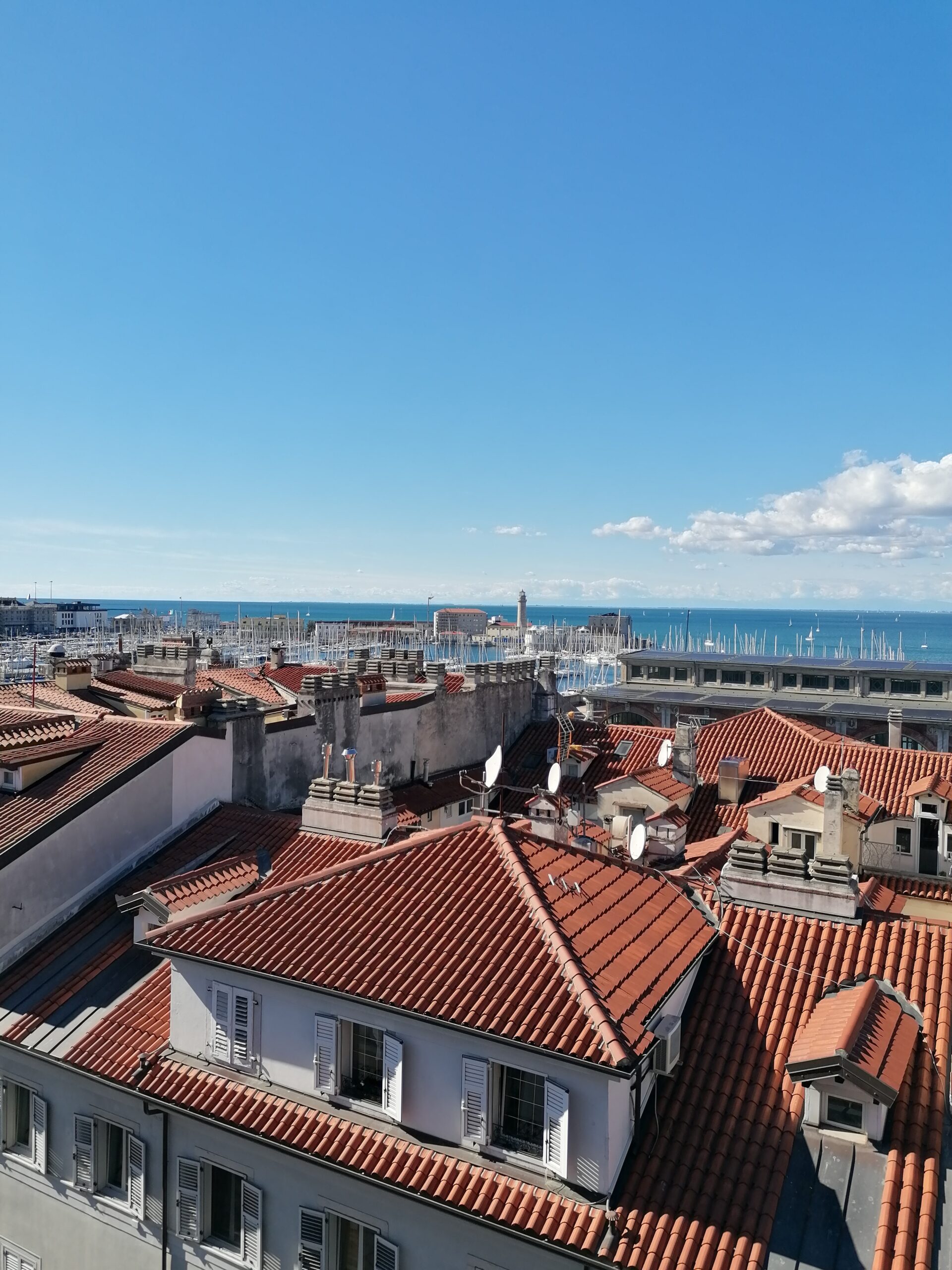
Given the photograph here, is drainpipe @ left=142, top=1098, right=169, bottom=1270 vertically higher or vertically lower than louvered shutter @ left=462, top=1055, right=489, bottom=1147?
lower

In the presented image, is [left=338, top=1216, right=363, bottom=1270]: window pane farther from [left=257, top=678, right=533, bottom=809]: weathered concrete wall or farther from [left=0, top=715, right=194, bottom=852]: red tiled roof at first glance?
[left=257, top=678, right=533, bottom=809]: weathered concrete wall

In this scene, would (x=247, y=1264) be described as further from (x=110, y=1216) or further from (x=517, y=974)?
(x=517, y=974)

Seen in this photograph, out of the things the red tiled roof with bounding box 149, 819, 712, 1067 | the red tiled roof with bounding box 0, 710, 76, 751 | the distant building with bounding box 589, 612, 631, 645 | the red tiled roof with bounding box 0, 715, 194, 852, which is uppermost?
the distant building with bounding box 589, 612, 631, 645

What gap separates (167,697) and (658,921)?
60.2 feet

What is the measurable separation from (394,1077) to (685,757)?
820 inches

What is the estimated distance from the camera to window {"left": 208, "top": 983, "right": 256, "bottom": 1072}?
12.1 meters

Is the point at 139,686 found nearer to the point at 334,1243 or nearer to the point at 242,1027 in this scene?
the point at 242,1027

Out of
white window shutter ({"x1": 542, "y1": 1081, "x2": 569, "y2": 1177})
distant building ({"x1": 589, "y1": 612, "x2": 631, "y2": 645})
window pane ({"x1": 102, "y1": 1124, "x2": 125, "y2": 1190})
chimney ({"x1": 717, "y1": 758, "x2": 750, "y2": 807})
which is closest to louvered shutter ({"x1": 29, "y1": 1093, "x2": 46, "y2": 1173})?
window pane ({"x1": 102, "y1": 1124, "x2": 125, "y2": 1190})

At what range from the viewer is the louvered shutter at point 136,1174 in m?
12.8

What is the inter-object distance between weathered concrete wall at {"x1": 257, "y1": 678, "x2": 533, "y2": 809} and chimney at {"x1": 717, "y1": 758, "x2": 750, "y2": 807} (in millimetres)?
8882

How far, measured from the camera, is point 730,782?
29.1 meters

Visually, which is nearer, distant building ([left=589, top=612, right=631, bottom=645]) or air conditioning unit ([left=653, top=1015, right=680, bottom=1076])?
air conditioning unit ([left=653, top=1015, right=680, bottom=1076])

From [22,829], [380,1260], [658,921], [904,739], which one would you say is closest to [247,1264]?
[380,1260]

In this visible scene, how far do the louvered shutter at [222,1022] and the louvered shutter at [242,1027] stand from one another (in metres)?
0.06
